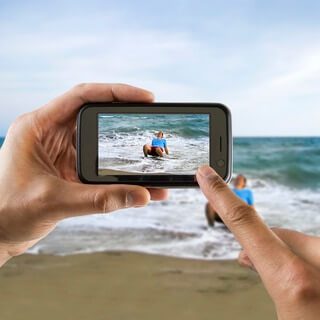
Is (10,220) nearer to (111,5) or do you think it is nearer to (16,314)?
(16,314)

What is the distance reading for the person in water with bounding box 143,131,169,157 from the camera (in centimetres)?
99

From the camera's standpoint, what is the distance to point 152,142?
1.01 m

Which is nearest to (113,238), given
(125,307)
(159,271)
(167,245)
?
(167,245)

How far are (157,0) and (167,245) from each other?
2.70 m

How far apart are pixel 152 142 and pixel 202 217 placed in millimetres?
3623

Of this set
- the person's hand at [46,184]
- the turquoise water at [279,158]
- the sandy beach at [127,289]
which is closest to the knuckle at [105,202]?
the person's hand at [46,184]

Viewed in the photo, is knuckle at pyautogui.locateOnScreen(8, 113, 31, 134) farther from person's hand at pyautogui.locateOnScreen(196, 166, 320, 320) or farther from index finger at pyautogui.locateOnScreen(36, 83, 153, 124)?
person's hand at pyautogui.locateOnScreen(196, 166, 320, 320)

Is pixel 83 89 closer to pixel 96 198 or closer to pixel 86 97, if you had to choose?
pixel 86 97

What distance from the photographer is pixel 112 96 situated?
99 cm

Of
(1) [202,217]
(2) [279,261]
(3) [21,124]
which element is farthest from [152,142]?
(1) [202,217]

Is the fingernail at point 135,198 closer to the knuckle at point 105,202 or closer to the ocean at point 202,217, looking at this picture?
the knuckle at point 105,202

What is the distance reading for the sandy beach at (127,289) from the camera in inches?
110

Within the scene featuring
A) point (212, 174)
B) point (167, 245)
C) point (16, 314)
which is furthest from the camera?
point (167, 245)

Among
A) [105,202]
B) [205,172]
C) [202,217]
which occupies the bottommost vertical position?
[202,217]
